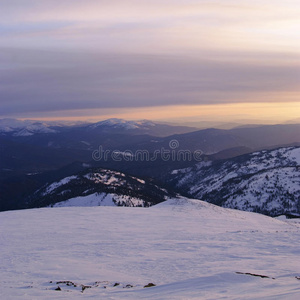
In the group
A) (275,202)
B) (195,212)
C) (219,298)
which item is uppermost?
(219,298)

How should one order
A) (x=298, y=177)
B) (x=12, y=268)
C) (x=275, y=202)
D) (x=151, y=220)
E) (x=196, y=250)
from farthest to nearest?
1. (x=298, y=177)
2. (x=275, y=202)
3. (x=151, y=220)
4. (x=196, y=250)
5. (x=12, y=268)

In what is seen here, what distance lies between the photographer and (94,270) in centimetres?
2078

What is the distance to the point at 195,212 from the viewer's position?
175 feet

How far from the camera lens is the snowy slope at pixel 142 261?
52.3ft

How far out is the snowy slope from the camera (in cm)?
1595

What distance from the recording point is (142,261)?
22.8 metres

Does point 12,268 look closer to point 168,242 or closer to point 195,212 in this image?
point 168,242

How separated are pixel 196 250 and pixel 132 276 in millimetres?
8139

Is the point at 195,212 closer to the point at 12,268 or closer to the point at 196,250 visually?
the point at 196,250

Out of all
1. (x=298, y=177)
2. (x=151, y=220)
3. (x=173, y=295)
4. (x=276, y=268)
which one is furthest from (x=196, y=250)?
(x=298, y=177)

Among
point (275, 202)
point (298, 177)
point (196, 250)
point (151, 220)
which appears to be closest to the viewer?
point (196, 250)

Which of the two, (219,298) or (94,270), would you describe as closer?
(219,298)

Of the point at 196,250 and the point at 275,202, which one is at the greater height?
the point at 196,250

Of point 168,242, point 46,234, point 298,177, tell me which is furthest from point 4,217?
point 298,177
